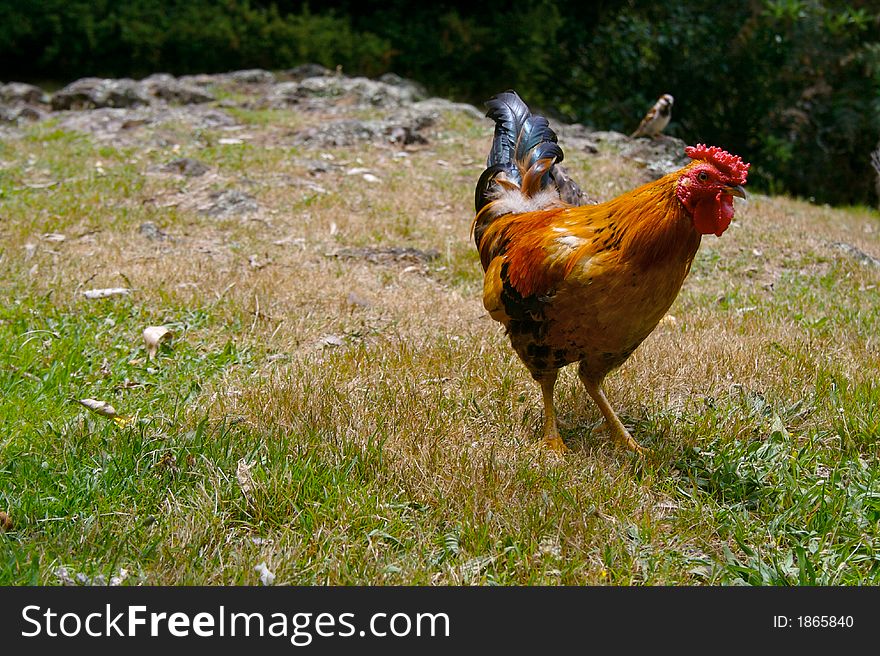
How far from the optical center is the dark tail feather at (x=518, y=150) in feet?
12.7

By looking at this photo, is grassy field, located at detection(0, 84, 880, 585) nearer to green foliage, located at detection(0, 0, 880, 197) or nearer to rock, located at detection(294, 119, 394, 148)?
rock, located at detection(294, 119, 394, 148)

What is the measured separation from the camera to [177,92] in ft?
36.7

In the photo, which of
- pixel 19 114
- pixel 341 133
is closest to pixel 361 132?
pixel 341 133

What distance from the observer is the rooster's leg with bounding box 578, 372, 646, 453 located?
11.1 feet

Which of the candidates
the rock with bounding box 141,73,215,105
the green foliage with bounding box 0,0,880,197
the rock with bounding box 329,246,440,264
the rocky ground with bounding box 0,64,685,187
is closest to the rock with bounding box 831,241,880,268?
the rocky ground with bounding box 0,64,685,187

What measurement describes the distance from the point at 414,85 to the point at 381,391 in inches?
400

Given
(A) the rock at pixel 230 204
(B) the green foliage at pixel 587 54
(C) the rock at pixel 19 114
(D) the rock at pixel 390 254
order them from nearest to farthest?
(D) the rock at pixel 390 254
(A) the rock at pixel 230 204
(C) the rock at pixel 19 114
(B) the green foliage at pixel 587 54

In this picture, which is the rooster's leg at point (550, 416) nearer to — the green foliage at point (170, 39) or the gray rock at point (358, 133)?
the gray rock at point (358, 133)

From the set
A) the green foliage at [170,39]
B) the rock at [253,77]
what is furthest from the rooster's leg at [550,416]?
the green foliage at [170,39]

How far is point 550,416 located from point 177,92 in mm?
9589

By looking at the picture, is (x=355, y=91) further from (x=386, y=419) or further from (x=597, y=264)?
(x=597, y=264)

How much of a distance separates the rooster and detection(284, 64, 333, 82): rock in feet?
31.7

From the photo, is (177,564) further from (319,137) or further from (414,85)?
(414,85)

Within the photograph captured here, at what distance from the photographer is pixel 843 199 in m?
11.4
